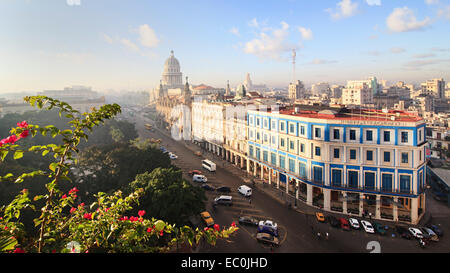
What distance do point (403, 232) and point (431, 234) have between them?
271 cm

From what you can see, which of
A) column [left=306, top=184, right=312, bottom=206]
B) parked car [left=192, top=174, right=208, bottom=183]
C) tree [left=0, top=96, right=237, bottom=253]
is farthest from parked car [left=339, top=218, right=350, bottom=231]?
tree [left=0, top=96, right=237, bottom=253]

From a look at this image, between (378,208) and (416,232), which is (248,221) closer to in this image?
(378,208)

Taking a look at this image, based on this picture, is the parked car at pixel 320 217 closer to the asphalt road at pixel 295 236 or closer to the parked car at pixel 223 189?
the asphalt road at pixel 295 236

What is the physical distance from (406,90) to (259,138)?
195889 mm

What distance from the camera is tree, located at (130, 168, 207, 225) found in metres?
27.2

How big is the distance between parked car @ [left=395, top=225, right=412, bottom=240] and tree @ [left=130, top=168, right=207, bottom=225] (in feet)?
71.9

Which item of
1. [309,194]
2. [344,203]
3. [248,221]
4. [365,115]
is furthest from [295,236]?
[365,115]

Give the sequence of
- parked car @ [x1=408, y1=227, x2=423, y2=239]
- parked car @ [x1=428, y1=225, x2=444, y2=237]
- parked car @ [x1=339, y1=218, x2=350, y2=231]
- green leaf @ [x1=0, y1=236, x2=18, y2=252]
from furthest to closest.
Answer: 1. parked car @ [x1=339, y1=218, x2=350, y2=231]
2. parked car @ [x1=428, y1=225, x2=444, y2=237]
3. parked car @ [x1=408, y1=227, x2=423, y2=239]
4. green leaf @ [x1=0, y1=236, x2=18, y2=252]

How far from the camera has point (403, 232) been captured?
30281mm

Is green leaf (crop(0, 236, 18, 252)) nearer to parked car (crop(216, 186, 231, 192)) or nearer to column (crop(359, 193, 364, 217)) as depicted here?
column (crop(359, 193, 364, 217))

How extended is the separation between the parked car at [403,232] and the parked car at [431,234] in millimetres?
1775
